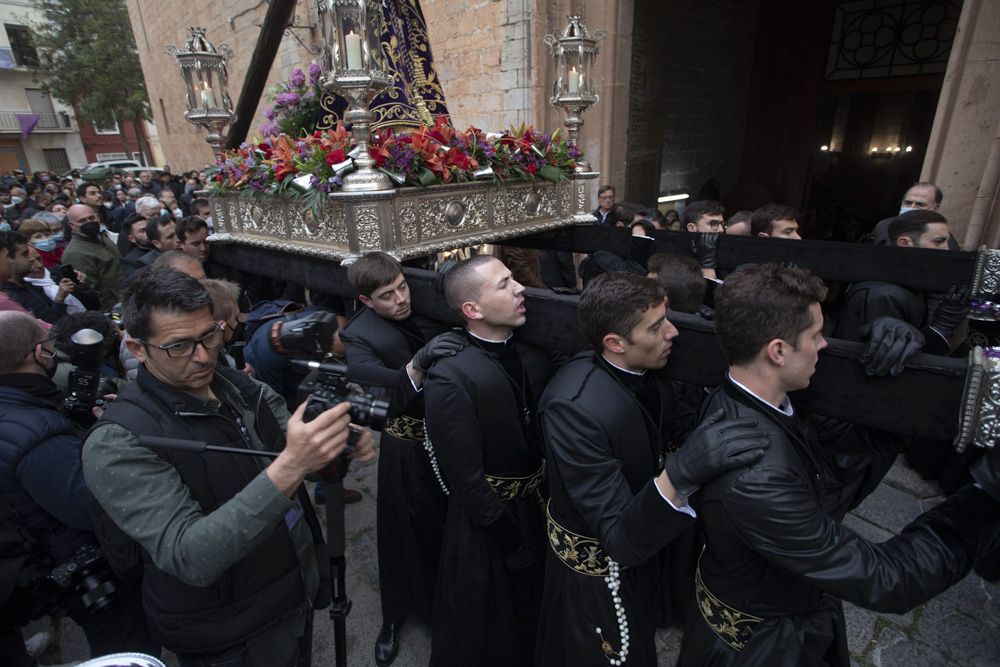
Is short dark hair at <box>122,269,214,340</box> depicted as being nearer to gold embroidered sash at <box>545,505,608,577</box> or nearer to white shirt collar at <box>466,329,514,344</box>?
white shirt collar at <box>466,329,514,344</box>

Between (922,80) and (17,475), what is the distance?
12.0 metres

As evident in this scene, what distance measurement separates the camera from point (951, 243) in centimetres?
377

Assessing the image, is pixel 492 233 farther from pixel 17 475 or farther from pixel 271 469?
pixel 17 475

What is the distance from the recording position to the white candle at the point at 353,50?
259 centimetres

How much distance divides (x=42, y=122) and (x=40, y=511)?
1602 inches

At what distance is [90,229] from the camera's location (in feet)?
16.4

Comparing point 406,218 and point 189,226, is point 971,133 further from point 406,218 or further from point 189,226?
point 189,226

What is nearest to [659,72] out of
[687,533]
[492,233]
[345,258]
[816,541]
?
[492,233]

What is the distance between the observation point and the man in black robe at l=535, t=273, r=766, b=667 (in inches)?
66.3

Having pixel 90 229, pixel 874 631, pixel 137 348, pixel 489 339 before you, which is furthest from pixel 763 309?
pixel 90 229

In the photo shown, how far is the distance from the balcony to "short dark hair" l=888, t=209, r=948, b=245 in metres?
41.0

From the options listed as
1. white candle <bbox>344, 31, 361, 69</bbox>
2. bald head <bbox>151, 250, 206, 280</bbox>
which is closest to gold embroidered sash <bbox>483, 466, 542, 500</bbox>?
white candle <bbox>344, 31, 361, 69</bbox>

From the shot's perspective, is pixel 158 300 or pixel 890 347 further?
pixel 158 300

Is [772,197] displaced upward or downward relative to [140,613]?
upward
